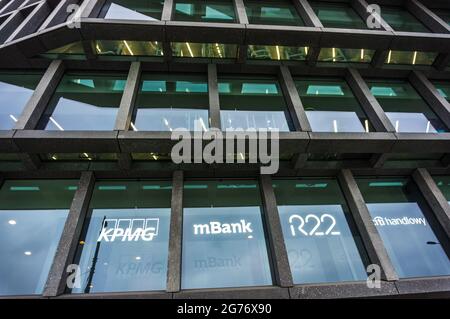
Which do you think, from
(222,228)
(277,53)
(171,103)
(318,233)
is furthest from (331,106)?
(222,228)

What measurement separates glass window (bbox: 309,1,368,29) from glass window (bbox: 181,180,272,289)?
6661 mm

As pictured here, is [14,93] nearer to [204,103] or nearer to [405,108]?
[204,103]

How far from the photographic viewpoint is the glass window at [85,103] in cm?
735

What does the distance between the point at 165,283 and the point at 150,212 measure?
1.78m

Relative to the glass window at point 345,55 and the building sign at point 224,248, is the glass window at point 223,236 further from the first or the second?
the glass window at point 345,55

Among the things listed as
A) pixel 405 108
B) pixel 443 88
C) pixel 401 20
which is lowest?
pixel 405 108

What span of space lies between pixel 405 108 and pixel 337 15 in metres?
4.43

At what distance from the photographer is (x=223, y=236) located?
6777 mm

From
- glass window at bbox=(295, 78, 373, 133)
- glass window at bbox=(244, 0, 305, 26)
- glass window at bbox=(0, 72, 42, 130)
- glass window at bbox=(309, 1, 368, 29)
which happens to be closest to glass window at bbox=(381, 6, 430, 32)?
glass window at bbox=(309, 1, 368, 29)

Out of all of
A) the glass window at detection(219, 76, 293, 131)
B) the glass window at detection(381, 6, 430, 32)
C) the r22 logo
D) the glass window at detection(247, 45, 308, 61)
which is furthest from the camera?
the glass window at detection(381, 6, 430, 32)

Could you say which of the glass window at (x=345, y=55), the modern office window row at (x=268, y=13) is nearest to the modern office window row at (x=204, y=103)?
the glass window at (x=345, y=55)

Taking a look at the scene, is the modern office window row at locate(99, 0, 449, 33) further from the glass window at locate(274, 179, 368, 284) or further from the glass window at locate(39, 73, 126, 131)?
the glass window at locate(274, 179, 368, 284)

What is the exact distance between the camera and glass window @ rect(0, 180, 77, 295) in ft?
19.5
